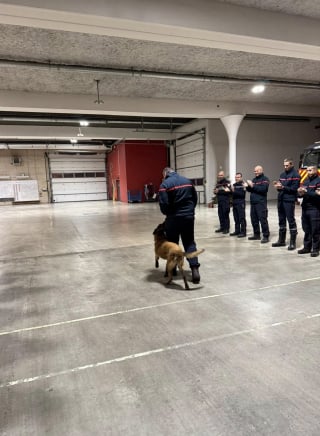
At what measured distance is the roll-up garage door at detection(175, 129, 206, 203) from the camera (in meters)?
14.7

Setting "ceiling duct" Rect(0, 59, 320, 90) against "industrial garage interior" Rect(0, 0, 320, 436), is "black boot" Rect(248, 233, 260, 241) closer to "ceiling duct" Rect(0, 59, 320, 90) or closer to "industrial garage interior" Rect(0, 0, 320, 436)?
"industrial garage interior" Rect(0, 0, 320, 436)

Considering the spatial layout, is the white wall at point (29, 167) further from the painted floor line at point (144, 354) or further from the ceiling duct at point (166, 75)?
the painted floor line at point (144, 354)

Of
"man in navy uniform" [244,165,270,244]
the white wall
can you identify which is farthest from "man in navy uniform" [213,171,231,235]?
the white wall

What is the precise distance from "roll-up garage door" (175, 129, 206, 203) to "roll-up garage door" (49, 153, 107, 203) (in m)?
9.09

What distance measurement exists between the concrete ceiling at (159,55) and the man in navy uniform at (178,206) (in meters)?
2.61

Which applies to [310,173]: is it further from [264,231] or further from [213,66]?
[213,66]

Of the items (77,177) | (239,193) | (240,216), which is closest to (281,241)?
(240,216)

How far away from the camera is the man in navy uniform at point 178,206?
11.3 ft

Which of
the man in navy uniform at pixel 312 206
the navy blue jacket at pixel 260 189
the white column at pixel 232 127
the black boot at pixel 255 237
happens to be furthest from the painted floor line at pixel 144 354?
the white column at pixel 232 127

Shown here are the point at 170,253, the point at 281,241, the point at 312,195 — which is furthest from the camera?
the point at 281,241

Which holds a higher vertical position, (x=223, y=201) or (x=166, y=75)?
(x=166, y=75)

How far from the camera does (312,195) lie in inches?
170

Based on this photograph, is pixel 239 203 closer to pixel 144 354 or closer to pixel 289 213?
pixel 289 213

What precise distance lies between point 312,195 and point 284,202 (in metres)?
0.73
